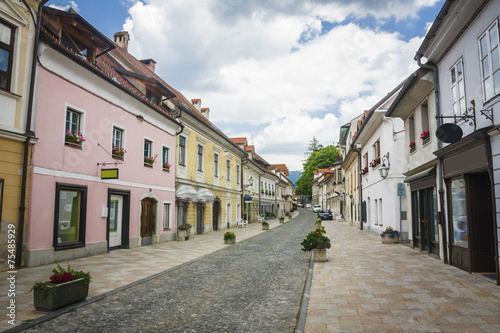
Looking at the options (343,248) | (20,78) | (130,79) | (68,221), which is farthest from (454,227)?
(130,79)

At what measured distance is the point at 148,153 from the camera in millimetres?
16984

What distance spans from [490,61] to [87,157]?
471 inches

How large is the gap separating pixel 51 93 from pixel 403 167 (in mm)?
15881

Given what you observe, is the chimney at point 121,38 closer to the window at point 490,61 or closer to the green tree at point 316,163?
the window at point 490,61

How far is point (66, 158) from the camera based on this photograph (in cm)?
1112

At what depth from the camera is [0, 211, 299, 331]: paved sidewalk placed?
6199mm

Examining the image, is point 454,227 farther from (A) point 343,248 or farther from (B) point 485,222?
(A) point 343,248

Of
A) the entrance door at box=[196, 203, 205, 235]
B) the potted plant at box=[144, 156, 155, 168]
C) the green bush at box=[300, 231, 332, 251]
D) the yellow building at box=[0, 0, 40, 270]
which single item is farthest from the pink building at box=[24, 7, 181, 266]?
the green bush at box=[300, 231, 332, 251]

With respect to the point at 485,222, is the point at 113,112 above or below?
above

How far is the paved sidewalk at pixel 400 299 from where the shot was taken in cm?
507

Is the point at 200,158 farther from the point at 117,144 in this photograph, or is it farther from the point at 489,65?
the point at 489,65

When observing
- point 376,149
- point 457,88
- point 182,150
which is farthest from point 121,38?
point 457,88

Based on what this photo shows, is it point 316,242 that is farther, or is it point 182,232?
point 182,232

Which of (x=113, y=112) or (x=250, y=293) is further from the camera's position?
(x=113, y=112)
